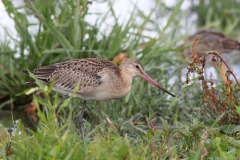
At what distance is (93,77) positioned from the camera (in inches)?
167

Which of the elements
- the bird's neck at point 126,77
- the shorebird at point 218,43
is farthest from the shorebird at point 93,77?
the shorebird at point 218,43

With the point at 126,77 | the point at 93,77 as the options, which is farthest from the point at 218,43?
the point at 93,77

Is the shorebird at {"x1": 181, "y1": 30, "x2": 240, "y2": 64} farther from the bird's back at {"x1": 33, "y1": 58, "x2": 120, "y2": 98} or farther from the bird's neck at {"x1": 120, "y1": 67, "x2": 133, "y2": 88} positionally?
the bird's back at {"x1": 33, "y1": 58, "x2": 120, "y2": 98}

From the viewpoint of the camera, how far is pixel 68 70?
4395 millimetres

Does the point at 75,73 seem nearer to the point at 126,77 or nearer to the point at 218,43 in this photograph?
the point at 126,77

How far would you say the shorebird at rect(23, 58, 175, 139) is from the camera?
4168 mm

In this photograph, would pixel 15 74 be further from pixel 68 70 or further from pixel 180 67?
pixel 180 67

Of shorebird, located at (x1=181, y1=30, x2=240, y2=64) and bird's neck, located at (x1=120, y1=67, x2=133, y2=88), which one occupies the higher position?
shorebird, located at (x1=181, y1=30, x2=240, y2=64)

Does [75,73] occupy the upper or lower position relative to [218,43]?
lower

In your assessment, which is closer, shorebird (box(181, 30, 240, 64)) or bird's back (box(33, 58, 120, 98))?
bird's back (box(33, 58, 120, 98))

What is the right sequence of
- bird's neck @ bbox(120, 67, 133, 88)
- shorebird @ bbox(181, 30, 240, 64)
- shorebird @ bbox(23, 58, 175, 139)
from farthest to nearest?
1. shorebird @ bbox(181, 30, 240, 64)
2. bird's neck @ bbox(120, 67, 133, 88)
3. shorebird @ bbox(23, 58, 175, 139)

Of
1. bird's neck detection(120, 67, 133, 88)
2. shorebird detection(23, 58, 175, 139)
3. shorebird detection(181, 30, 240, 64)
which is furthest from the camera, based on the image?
shorebird detection(181, 30, 240, 64)

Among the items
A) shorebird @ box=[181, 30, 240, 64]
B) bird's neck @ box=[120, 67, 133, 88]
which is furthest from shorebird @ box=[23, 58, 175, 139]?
shorebird @ box=[181, 30, 240, 64]

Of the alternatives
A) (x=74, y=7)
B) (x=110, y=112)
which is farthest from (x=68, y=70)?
(x=74, y=7)
